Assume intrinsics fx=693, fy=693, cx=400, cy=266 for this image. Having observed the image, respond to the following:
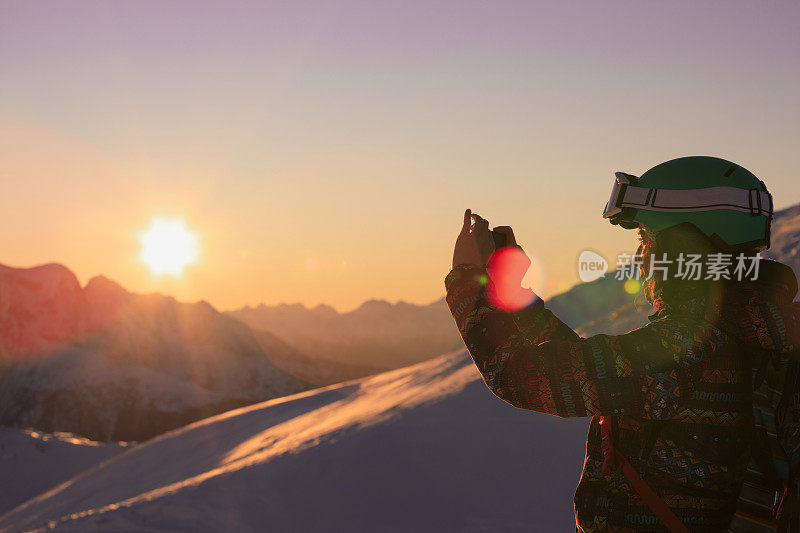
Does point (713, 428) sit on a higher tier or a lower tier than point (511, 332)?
lower

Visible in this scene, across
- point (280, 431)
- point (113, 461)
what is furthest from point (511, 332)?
point (113, 461)

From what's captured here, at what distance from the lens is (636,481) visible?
1991 millimetres

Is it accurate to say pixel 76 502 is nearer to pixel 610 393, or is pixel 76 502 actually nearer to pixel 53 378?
pixel 610 393

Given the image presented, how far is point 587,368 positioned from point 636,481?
1.49 ft

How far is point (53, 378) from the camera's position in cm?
7400

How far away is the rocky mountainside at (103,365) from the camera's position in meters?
71.8

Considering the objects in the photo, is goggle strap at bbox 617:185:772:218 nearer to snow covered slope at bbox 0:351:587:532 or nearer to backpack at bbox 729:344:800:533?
backpack at bbox 729:344:800:533

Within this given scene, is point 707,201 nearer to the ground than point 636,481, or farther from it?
farther from it

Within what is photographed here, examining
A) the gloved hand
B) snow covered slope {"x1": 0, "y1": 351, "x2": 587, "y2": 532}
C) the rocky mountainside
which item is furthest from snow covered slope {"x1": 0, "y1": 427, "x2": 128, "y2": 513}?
the rocky mountainside

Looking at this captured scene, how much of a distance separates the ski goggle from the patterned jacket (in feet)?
0.61

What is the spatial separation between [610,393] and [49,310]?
86326 millimetres

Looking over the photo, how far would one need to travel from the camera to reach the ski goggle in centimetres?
204

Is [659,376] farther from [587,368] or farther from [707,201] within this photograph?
[707,201]

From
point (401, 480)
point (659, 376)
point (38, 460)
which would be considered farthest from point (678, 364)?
point (38, 460)
